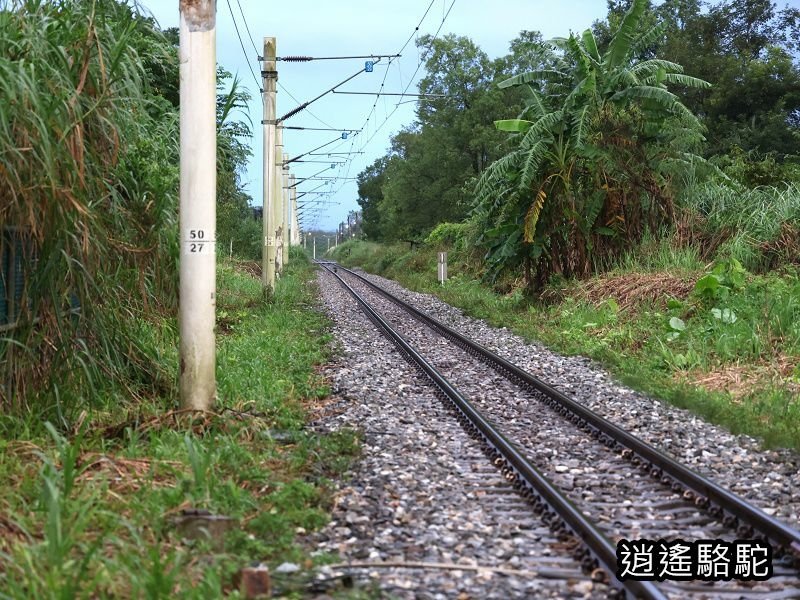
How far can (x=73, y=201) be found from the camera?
5.52m

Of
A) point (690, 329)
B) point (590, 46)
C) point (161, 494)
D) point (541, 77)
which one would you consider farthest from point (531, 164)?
point (161, 494)

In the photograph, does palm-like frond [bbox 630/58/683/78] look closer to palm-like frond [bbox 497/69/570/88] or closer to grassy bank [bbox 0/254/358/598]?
palm-like frond [bbox 497/69/570/88]

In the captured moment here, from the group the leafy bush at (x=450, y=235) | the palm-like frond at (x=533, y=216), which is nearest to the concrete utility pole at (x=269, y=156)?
the palm-like frond at (x=533, y=216)

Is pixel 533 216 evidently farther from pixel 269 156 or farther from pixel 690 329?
pixel 269 156

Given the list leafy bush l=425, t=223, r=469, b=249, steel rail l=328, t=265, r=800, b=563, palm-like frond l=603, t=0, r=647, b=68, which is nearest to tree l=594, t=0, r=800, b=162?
leafy bush l=425, t=223, r=469, b=249

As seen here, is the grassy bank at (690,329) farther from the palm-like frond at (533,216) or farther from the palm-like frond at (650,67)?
the palm-like frond at (650,67)

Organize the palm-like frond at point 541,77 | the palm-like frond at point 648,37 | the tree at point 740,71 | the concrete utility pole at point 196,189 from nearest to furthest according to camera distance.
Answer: the concrete utility pole at point 196,189 → the palm-like frond at point 648,37 → the palm-like frond at point 541,77 → the tree at point 740,71

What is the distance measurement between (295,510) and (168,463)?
3.46ft

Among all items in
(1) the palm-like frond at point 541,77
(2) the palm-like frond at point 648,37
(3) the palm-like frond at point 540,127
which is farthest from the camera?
(1) the palm-like frond at point 541,77

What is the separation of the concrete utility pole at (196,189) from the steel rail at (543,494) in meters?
2.43

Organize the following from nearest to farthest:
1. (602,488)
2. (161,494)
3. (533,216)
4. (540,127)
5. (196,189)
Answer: (161,494)
(602,488)
(196,189)
(533,216)
(540,127)

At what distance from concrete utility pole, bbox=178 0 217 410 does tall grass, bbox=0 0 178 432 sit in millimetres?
419

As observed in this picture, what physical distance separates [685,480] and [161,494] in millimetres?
3441

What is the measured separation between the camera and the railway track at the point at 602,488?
4.11m
